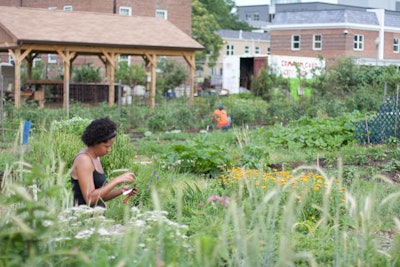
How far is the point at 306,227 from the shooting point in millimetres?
7105

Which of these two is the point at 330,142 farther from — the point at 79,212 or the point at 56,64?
the point at 56,64

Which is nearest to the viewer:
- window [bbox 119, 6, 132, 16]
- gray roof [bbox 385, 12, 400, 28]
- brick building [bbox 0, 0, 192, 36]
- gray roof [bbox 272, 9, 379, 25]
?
brick building [bbox 0, 0, 192, 36]

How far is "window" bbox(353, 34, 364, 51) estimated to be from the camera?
54237 mm

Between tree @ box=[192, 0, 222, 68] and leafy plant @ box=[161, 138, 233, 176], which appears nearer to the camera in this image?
leafy plant @ box=[161, 138, 233, 176]

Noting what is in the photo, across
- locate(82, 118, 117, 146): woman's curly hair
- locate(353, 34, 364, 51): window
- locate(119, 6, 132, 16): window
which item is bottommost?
locate(82, 118, 117, 146): woman's curly hair

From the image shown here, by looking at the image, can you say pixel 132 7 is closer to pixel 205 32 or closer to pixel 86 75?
pixel 86 75

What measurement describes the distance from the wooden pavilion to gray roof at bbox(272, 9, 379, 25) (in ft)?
76.3

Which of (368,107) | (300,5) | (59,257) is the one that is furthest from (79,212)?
(300,5)

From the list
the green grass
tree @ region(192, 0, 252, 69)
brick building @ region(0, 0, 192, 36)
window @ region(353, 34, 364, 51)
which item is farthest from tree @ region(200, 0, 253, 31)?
the green grass

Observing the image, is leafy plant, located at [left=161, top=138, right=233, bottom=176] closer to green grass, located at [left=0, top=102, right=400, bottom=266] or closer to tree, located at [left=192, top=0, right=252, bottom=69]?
green grass, located at [left=0, top=102, right=400, bottom=266]

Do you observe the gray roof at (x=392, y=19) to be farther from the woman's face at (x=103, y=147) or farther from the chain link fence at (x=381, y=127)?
the woman's face at (x=103, y=147)

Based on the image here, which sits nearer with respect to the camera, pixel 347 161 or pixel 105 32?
pixel 347 161

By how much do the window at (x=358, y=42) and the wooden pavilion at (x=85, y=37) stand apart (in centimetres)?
2413

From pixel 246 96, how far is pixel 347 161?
2200 centimetres
